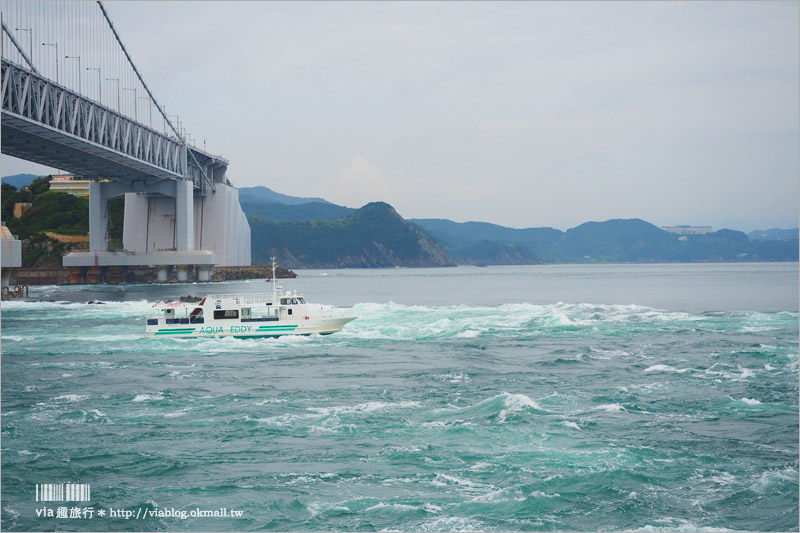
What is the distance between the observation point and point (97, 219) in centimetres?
12712

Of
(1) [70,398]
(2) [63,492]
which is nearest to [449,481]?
(2) [63,492]

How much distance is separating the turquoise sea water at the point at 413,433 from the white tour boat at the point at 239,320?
2447 millimetres

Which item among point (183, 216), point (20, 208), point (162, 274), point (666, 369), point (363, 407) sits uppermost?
point (20, 208)

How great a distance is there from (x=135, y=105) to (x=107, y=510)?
348 feet

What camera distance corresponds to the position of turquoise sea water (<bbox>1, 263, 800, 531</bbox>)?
16156mm

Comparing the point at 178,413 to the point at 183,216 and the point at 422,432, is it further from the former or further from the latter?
the point at 183,216

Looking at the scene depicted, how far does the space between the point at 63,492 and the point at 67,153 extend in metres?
90.2

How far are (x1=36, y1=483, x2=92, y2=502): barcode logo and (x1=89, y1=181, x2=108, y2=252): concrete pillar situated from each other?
11649 centimetres

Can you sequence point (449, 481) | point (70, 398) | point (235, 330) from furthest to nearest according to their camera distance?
1. point (235, 330)
2. point (70, 398)
3. point (449, 481)

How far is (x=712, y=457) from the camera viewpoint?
63.9 feet

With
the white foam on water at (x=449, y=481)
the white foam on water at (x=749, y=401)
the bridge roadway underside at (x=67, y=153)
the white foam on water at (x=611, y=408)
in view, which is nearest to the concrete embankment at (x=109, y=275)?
the bridge roadway underside at (x=67, y=153)

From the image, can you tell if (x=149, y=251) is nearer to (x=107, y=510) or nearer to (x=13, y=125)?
(x=13, y=125)

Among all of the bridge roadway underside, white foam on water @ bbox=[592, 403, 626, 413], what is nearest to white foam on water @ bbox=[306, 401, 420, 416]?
white foam on water @ bbox=[592, 403, 626, 413]

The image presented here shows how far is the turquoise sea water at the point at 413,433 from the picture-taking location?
16.2 metres
